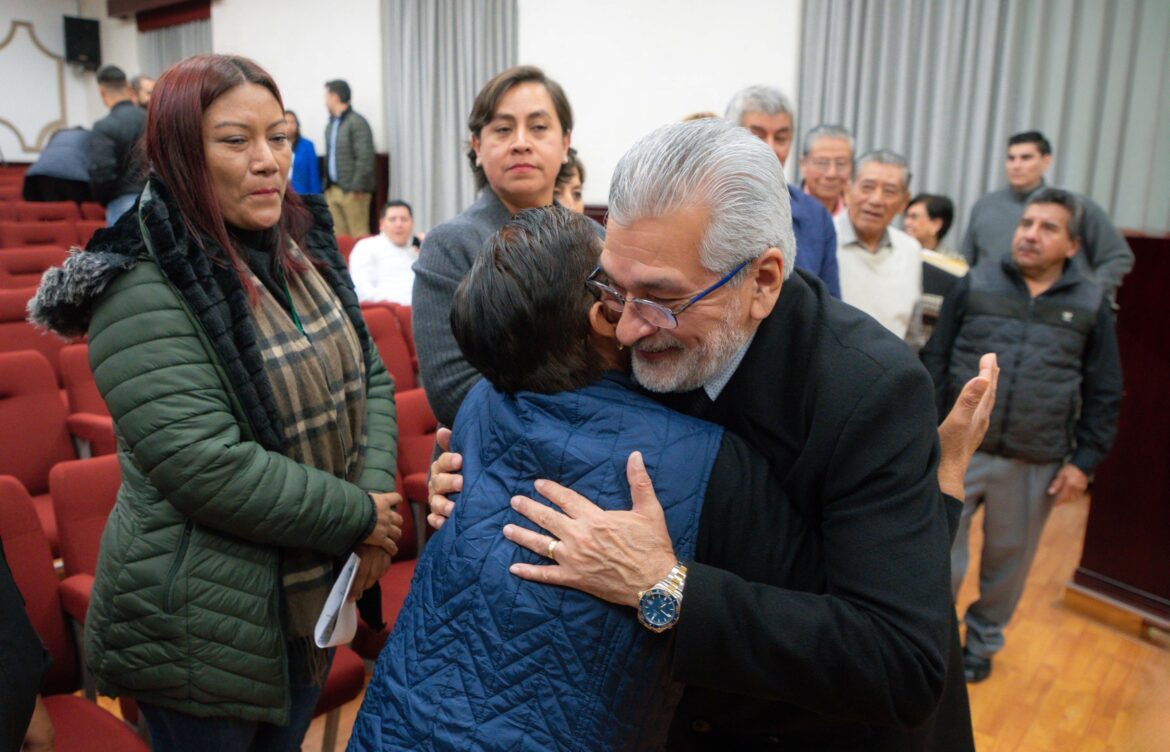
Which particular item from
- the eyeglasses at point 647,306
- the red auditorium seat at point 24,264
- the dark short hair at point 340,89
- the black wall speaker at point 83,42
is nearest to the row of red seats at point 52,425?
the eyeglasses at point 647,306

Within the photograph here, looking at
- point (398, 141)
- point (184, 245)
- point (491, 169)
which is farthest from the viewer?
point (398, 141)

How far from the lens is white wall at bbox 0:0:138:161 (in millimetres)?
12531

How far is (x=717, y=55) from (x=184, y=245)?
586 cm

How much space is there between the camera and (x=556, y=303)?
94cm

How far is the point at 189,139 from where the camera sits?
1.32 metres

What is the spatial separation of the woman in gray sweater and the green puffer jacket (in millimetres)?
285

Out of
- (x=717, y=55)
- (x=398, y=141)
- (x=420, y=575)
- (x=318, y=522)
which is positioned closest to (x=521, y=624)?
(x=420, y=575)

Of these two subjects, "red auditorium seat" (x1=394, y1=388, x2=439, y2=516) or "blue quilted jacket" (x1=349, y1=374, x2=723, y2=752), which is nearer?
"blue quilted jacket" (x1=349, y1=374, x2=723, y2=752)

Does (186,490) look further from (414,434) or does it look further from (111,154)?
(111,154)

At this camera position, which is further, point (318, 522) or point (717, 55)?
point (717, 55)

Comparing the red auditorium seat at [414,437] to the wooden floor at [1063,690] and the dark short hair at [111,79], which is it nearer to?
the wooden floor at [1063,690]

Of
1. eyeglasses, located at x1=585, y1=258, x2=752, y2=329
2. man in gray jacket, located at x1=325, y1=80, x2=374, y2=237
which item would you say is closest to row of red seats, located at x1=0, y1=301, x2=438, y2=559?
eyeglasses, located at x1=585, y1=258, x2=752, y2=329

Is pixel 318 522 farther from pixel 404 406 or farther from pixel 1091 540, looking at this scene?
pixel 1091 540

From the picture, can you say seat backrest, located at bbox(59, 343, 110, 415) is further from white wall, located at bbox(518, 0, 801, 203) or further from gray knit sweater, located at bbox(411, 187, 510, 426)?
white wall, located at bbox(518, 0, 801, 203)
